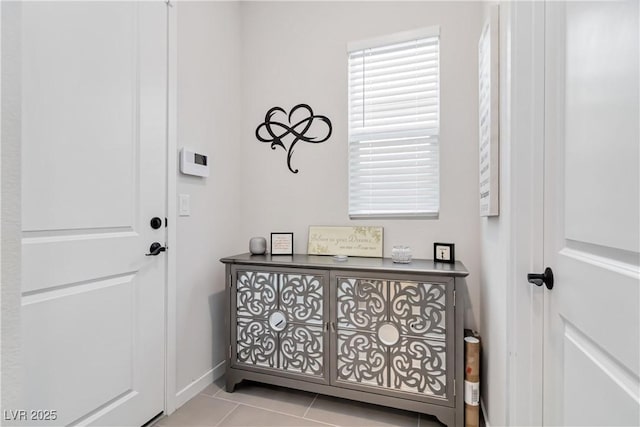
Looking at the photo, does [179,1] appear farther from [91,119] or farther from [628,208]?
[628,208]

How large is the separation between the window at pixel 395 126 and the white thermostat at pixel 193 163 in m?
1.00

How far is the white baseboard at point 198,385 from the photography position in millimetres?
1862

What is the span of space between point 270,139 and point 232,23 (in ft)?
3.04

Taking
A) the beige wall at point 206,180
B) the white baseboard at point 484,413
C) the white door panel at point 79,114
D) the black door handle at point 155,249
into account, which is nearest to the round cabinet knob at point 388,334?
the white baseboard at point 484,413

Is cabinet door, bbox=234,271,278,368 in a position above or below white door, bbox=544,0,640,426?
below

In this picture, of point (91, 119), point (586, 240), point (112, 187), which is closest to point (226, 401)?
point (112, 187)

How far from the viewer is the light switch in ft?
6.16

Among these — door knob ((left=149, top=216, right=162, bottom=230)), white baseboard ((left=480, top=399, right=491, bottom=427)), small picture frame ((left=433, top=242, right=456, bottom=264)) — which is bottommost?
Result: white baseboard ((left=480, top=399, right=491, bottom=427))

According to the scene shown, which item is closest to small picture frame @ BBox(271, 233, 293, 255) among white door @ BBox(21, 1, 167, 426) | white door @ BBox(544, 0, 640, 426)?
white door @ BBox(21, 1, 167, 426)

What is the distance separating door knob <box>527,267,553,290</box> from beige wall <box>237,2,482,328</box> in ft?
3.06

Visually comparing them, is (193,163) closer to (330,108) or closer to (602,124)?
(330,108)

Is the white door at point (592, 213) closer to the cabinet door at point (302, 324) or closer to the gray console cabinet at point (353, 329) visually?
the gray console cabinet at point (353, 329)

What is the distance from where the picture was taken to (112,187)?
1484 mm

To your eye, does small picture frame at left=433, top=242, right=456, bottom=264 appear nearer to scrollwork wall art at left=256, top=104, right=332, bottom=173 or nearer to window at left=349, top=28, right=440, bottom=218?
window at left=349, top=28, right=440, bottom=218
